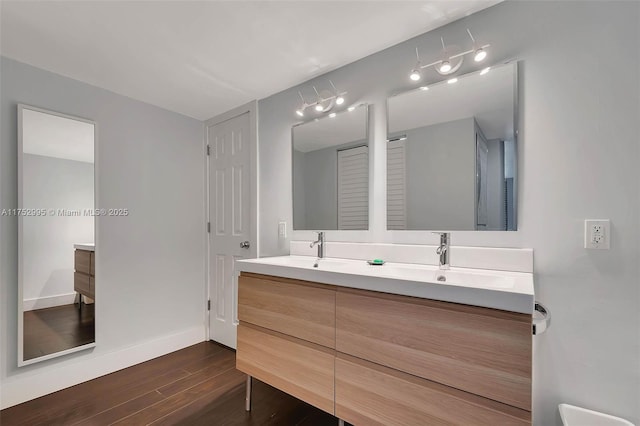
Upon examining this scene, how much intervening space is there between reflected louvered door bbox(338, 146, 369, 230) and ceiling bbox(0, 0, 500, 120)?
0.64m

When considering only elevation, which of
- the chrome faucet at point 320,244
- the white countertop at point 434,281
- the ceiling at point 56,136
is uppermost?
the ceiling at point 56,136

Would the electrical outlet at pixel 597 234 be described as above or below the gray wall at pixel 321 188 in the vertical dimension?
below

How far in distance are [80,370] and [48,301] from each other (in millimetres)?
562

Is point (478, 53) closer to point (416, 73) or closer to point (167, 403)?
point (416, 73)

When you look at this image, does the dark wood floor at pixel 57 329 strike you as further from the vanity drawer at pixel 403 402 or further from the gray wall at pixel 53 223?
the vanity drawer at pixel 403 402

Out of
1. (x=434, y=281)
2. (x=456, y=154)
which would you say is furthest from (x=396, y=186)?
(x=434, y=281)

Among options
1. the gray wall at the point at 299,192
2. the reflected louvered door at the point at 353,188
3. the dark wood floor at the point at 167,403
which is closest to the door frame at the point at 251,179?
the gray wall at the point at 299,192

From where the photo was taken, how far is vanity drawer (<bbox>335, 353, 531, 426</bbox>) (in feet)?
3.03

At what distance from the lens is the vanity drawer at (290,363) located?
1.32m

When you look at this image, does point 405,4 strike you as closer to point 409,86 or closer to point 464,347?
point 409,86

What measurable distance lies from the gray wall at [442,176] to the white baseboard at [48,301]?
249cm

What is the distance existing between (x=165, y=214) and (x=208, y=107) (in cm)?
108

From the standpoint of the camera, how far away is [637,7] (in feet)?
3.63

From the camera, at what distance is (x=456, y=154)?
1534 millimetres
